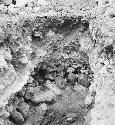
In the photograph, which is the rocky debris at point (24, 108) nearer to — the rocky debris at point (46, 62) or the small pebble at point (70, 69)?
the rocky debris at point (46, 62)

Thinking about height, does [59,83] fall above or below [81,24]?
below

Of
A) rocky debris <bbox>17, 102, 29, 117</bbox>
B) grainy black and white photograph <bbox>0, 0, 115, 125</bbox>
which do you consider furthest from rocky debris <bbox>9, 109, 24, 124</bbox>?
rocky debris <bbox>17, 102, 29, 117</bbox>

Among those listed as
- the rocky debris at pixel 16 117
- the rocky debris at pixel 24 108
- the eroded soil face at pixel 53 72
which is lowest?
the rocky debris at pixel 16 117

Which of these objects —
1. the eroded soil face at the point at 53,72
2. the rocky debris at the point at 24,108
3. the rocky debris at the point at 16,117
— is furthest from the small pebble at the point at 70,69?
the rocky debris at the point at 16,117

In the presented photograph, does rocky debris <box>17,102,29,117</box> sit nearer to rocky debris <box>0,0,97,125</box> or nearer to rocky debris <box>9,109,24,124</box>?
rocky debris <box>0,0,97,125</box>

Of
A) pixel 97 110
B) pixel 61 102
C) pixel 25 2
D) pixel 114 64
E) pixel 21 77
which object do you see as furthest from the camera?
pixel 25 2

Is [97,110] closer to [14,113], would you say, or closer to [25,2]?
[14,113]

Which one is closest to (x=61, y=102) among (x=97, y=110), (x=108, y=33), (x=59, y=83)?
(x=59, y=83)

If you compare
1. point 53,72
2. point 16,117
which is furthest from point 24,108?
point 53,72
